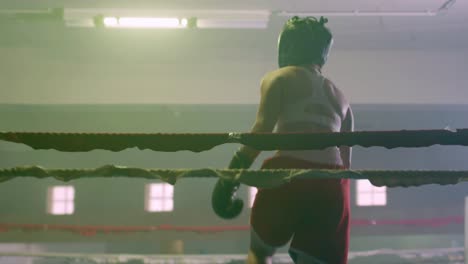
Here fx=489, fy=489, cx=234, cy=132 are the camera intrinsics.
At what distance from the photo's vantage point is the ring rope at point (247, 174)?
2.88 feet

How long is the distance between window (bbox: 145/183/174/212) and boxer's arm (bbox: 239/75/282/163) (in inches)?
133

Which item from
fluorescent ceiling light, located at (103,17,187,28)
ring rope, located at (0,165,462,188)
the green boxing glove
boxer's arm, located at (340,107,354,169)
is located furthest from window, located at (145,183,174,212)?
ring rope, located at (0,165,462,188)

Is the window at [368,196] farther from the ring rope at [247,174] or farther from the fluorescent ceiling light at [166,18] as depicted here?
the ring rope at [247,174]

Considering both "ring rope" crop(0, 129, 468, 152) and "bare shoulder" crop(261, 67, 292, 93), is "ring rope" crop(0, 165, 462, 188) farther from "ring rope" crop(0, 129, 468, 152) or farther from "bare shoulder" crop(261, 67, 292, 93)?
"bare shoulder" crop(261, 67, 292, 93)

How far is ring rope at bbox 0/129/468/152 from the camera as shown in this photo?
86 cm

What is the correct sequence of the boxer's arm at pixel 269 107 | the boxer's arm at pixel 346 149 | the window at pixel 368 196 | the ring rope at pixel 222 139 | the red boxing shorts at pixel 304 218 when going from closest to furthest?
the ring rope at pixel 222 139 → the red boxing shorts at pixel 304 218 → the boxer's arm at pixel 269 107 → the boxer's arm at pixel 346 149 → the window at pixel 368 196

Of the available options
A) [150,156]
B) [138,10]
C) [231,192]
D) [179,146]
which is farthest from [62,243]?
[179,146]

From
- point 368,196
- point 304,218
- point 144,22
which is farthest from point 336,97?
point 368,196

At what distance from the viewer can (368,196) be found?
4.70 metres

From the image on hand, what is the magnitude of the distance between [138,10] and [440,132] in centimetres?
300

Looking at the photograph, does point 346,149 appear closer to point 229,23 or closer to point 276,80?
point 276,80

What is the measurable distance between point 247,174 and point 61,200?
13.9 ft

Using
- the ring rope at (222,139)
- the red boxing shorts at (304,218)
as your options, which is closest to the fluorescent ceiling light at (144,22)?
the red boxing shorts at (304,218)

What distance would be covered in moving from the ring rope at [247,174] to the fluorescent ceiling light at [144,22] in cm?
265
